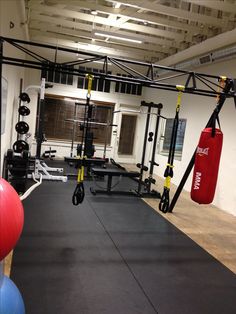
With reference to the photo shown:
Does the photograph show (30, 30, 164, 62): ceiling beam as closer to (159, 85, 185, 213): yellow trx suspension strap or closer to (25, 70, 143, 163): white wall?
(25, 70, 143, 163): white wall

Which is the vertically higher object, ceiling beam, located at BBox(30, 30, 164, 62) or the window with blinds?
ceiling beam, located at BBox(30, 30, 164, 62)

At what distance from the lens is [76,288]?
282cm

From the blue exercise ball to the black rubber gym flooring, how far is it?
55cm

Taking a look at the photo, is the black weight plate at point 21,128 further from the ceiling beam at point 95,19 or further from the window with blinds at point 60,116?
the window with blinds at point 60,116

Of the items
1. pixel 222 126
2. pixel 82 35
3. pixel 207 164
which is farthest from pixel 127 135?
pixel 207 164

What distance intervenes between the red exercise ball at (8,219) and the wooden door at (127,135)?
9501 millimetres

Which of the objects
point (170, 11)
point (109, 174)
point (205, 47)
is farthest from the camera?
point (205, 47)

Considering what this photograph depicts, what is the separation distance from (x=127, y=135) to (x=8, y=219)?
9.76 m

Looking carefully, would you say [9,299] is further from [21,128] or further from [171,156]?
[21,128]

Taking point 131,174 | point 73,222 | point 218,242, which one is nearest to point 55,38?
point 131,174

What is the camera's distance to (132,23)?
21.5 feet

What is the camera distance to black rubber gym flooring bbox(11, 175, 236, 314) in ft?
8.77

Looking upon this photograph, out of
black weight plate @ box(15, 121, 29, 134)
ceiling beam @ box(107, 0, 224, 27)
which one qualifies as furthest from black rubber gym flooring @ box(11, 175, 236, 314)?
ceiling beam @ box(107, 0, 224, 27)

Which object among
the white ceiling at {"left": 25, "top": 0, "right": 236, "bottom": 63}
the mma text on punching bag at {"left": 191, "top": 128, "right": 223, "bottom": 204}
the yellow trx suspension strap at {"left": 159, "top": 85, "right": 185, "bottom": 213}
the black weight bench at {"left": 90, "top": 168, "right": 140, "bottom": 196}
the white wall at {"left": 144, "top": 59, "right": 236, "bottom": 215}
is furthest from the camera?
the black weight bench at {"left": 90, "top": 168, "right": 140, "bottom": 196}
